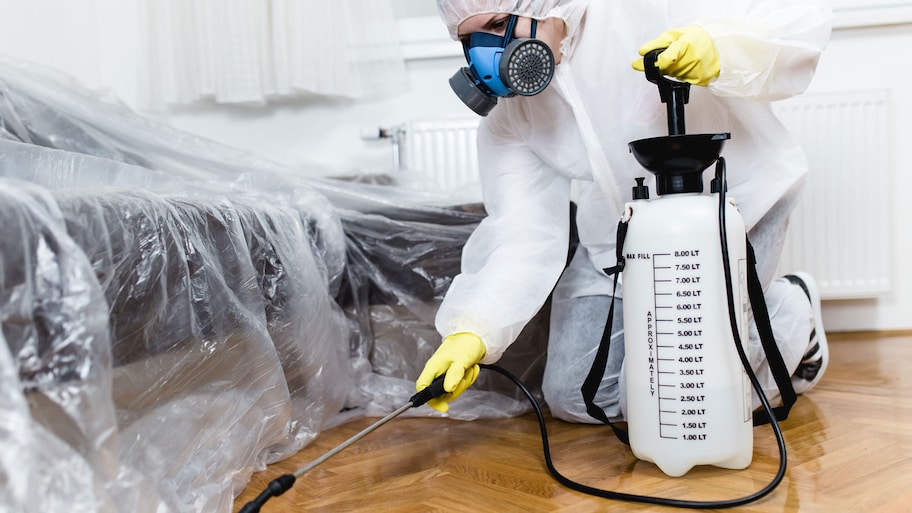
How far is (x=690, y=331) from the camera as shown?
31.5 inches

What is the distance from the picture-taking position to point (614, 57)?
3.41 feet

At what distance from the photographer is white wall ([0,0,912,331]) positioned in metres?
1.84

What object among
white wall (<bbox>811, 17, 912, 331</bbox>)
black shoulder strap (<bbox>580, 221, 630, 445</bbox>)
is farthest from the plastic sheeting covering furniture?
white wall (<bbox>811, 17, 912, 331</bbox>)

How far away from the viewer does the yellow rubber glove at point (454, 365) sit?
33.6 inches

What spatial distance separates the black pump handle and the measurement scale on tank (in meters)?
0.16

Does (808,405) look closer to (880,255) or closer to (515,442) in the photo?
(515,442)

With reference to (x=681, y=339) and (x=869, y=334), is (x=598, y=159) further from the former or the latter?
(x=869, y=334)

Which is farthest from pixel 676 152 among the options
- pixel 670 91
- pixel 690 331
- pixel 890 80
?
pixel 890 80

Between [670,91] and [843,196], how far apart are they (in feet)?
4.03

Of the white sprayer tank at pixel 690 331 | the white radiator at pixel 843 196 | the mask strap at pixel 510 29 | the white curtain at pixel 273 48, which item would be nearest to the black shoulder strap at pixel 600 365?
the white sprayer tank at pixel 690 331

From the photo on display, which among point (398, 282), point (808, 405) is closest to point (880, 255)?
point (808, 405)

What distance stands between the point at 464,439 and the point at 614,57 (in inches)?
23.5

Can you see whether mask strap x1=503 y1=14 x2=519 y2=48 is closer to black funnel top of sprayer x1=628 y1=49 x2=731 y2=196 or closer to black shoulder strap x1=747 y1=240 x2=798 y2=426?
black funnel top of sprayer x1=628 y1=49 x2=731 y2=196

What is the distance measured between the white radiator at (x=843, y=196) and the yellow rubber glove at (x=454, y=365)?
0.95 metres
